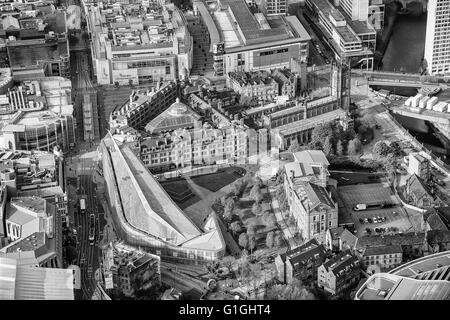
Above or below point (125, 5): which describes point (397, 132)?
below

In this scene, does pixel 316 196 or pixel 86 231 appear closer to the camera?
pixel 316 196

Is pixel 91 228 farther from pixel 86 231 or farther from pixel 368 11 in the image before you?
pixel 368 11

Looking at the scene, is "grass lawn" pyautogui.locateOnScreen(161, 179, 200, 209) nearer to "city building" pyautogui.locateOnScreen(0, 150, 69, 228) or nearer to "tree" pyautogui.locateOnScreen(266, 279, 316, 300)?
"city building" pyautogui.locateOnScreen(0, 150, 69, 228)

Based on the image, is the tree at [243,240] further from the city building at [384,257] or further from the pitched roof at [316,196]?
the city building at [384,257]

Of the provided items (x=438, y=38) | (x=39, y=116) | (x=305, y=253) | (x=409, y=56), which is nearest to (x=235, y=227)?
(x=305, y=253)
